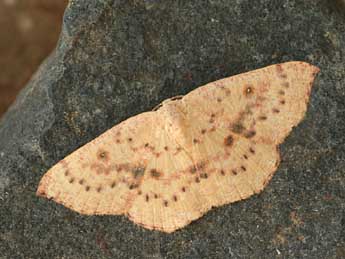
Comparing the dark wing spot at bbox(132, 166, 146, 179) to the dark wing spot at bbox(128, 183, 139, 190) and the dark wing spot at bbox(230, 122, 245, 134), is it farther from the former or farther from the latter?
the dark wing spot at bbox(230, 122, 245, 134)

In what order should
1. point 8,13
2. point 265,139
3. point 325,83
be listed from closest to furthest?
point 265,139 → point 325,83 → point 8,13

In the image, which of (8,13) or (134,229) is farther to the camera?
(8,13)

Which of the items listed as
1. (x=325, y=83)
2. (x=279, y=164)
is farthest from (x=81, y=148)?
(x=325, y=83)

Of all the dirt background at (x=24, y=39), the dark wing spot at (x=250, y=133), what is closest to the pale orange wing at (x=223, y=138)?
the dark wing spot at (x=250, y=133)

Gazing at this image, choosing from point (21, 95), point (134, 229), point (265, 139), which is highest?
point (21, 95)

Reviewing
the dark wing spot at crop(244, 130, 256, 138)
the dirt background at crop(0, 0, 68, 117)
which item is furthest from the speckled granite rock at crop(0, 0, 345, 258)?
the dirt background at crop(0, 0, 68, 117)

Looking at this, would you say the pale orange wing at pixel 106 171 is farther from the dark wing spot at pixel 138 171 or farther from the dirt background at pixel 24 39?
the dirt background at pixel 24 39

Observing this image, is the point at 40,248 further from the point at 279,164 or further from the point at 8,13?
the point at 8,13
